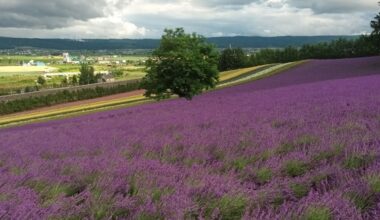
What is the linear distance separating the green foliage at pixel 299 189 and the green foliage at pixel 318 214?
787 mm

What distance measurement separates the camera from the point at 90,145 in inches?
273

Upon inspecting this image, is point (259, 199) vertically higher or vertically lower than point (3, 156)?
higher

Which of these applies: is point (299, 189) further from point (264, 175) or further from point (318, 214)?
point (318, 214)

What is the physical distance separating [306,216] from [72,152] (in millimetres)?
3919

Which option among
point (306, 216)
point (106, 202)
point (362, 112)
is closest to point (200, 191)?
point (106, 202)

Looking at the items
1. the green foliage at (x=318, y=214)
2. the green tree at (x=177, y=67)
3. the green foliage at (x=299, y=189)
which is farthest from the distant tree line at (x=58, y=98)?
the green foliage at (x=318, y=214)

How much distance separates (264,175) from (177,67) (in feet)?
81.7

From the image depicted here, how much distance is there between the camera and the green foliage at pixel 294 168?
449cm

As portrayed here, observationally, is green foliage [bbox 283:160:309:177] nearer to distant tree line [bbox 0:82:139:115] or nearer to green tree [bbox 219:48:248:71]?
distant tree line [bbox 0:82:139:115]

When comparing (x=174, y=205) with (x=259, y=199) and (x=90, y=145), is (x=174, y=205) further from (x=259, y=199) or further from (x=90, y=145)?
(x=90, y=145)

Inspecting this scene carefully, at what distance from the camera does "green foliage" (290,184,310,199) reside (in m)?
3.87

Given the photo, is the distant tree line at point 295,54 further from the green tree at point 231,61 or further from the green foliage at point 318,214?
the green foliage at point 318,214

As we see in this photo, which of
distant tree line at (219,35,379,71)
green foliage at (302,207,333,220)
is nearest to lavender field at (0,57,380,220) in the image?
green foliage at (302,207,333,220)

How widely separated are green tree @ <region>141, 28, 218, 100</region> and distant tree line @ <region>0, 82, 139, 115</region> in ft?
138
